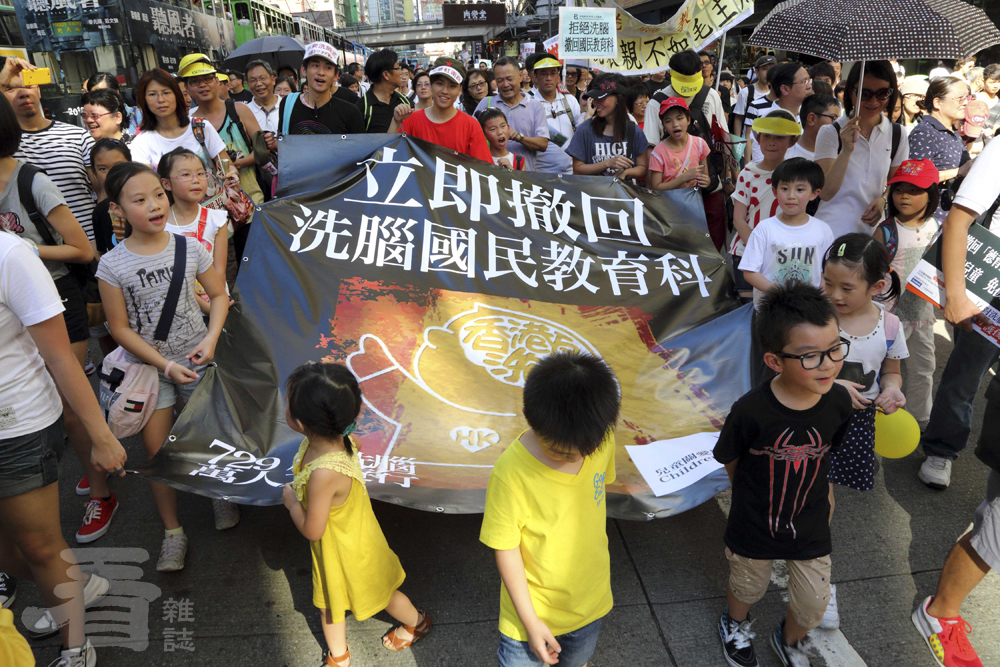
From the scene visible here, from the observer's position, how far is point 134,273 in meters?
2.64

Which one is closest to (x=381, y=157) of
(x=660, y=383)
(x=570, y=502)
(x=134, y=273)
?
(x=134, y=273)

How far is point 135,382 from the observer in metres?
2.67

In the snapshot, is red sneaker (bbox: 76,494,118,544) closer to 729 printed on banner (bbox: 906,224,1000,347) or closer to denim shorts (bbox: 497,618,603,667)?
denim shorts (bbox: 497,618,603,667)

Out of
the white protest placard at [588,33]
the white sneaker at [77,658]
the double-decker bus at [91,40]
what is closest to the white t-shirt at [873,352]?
the white sneaker at [77,658]

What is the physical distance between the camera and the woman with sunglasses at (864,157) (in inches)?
144

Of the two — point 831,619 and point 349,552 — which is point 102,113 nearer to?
point 349,552

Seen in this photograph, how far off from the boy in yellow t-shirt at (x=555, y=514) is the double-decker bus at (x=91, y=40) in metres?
11.0

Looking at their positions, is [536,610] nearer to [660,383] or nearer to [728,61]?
[660,383]

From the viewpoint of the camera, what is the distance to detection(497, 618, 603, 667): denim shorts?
70.5 inches

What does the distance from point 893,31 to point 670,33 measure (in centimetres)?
334

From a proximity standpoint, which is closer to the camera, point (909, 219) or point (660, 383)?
point (660, 383)

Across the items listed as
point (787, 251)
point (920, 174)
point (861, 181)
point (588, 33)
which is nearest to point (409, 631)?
point (787, 251)

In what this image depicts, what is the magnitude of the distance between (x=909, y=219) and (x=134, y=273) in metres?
3.57

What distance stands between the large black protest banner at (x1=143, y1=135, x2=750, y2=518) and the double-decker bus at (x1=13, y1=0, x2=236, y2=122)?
8776mm
